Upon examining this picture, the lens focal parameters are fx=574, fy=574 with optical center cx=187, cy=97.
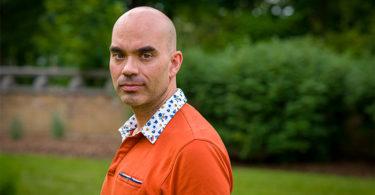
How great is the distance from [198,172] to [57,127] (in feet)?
47.0

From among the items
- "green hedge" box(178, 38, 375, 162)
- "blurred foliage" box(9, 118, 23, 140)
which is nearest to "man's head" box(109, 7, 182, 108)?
"green hedge" box(178, 38, 375, 162)

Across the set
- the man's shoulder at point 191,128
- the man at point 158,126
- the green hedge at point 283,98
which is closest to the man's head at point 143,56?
the man at point 158,126

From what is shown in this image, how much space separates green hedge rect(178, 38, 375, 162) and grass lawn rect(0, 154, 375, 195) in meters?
0.97

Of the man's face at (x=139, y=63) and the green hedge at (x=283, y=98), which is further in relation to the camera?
the green hedge at (x=283, y=98)

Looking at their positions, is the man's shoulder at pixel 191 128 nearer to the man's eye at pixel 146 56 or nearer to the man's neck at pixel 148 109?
the man's neck at pixel 148 109

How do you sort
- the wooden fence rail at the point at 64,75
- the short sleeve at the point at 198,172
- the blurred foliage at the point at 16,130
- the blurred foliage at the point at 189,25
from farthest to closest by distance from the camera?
the blurred foliage at the point at 189,25 < the wooden fence rail at the point at 64,75 < the blurred foliage at the point at 16,130 < the short sleeve at the point at 198,172

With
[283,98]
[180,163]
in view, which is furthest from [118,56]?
[283,98]

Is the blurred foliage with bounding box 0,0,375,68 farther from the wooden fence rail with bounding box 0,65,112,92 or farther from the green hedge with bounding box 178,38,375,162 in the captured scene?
the green hedge with bounding box 178,38,375,162

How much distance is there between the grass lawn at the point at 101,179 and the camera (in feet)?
30.5

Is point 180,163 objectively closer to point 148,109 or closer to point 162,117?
point 162,117

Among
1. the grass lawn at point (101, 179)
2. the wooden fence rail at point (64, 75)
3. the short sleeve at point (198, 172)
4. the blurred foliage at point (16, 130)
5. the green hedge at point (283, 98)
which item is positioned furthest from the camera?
the wooden fence rail at point (64, 75)

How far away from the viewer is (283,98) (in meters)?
12.7

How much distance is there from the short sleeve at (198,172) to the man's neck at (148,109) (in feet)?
1.18

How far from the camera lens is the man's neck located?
2289 millimetres
